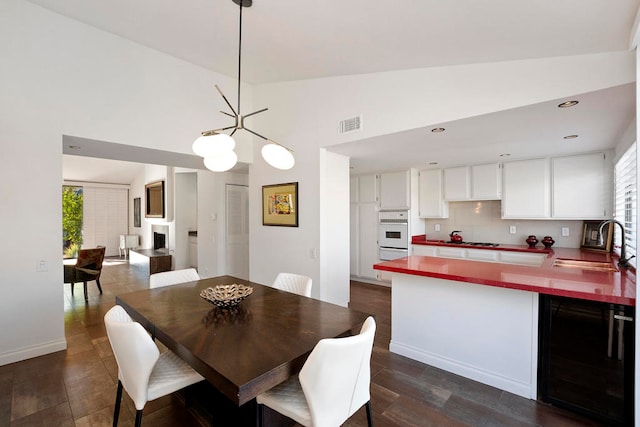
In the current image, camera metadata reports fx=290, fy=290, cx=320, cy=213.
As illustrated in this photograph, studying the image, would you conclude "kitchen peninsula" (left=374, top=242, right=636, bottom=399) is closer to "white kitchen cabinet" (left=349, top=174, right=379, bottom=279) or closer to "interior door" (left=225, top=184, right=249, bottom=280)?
"white kitchen cabinet" (left=349, top=174, right=379, bottom=279)

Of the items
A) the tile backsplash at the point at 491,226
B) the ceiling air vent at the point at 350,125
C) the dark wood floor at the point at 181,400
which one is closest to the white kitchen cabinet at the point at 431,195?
the tile backsplash at the point at 491,226

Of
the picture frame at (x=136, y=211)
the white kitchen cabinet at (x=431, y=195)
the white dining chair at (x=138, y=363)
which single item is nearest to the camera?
the white dining chair at (x=138, y=363)

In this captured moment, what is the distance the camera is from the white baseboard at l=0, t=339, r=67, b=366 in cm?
254

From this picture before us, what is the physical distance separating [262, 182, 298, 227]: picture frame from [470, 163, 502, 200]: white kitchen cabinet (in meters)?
2.78

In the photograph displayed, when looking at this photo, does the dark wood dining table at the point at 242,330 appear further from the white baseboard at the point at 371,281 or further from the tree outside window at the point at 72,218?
the tree outside window at the point at 72,218

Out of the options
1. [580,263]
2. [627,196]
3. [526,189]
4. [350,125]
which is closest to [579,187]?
[526,189]

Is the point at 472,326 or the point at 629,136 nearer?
the point at 472,326

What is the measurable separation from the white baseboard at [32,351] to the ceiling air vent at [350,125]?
3498 mm

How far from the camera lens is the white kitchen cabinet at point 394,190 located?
488 centimetres

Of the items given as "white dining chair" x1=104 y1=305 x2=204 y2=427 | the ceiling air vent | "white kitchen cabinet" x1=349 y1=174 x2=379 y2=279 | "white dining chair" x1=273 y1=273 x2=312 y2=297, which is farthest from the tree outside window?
"white dining chair" x1=104 y1=305 x2=204 y2=427

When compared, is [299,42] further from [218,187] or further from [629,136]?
[218,187]

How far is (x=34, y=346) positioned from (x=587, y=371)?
4.41m

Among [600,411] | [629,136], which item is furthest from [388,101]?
[600,411]

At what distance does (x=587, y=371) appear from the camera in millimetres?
1851
